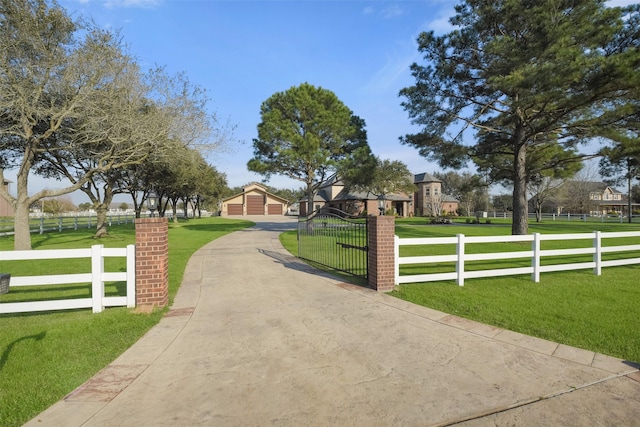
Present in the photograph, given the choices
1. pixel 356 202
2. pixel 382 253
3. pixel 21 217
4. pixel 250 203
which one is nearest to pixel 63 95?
pixel 21 217

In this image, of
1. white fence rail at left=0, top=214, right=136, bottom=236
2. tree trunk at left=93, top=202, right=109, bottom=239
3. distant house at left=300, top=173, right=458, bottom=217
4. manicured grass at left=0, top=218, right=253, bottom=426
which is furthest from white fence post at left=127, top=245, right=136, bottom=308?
distant house at left=300, top=173, right=458, bottom=217

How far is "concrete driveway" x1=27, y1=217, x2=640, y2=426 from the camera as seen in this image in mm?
2639

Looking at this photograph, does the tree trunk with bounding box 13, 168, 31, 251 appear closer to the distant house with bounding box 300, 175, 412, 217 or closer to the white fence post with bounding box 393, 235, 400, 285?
the white fence post with bounding box 393, 235, 400, 285

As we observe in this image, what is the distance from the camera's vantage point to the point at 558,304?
5617 millimetres

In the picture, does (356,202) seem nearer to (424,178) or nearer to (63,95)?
(424,178)

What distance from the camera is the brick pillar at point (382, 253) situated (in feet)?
21.5

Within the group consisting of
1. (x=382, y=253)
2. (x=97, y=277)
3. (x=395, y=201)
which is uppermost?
(x=395, y=201)

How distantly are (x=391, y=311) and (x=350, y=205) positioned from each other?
41492 millimetres

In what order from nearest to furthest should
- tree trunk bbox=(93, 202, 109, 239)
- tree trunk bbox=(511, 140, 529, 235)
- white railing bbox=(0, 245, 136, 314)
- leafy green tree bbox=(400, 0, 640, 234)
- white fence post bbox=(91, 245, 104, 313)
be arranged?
1. white railing bbox=(0, 245, 136, 314)
2. white fence post bbox=(91, 245, 104, 313)
3. leafy green tree bbox=(400, 0, 640, 234)
4. tree trunk bbox=(511, 140, 529, 235)
5. tree trunk bbox=(93, 202, 109, 239)

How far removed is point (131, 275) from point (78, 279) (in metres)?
0.70

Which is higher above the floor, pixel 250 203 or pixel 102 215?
pixel 250 203

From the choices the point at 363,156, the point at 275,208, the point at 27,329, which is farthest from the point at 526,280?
the point at 275,208

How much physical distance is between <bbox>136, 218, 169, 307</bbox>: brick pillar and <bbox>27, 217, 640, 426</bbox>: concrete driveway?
0.53 meters

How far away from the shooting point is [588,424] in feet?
8.25
